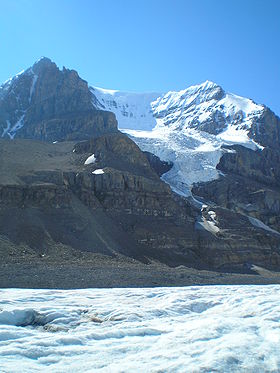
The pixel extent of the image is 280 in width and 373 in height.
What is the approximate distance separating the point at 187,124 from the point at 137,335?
489 feet

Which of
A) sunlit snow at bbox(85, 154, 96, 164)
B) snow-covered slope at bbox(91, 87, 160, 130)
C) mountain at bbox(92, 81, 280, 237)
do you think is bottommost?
sunlit snow at bbox(85, 154, 96, 164)


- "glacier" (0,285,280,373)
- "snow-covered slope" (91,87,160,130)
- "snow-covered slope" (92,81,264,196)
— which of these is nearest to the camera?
"glacier" (0,285,280,373)

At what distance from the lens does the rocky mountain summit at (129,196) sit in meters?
39.2

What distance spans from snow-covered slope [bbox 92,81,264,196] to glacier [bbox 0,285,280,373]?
215 feet

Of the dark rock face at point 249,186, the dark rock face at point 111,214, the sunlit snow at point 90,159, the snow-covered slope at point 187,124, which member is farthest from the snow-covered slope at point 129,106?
the dark rock face at point 111,214

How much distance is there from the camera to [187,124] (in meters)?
154

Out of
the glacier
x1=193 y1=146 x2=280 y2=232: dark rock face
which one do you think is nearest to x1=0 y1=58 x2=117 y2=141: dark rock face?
x1=193 y1=146 x2=280 y2=232: dark rock face

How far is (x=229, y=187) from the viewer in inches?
3280

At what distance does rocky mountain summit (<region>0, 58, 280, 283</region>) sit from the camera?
39219mm

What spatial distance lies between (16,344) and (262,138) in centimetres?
12879

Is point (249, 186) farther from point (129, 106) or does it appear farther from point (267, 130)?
point (129, 106)

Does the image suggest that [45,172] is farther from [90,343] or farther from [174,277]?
[90,343]

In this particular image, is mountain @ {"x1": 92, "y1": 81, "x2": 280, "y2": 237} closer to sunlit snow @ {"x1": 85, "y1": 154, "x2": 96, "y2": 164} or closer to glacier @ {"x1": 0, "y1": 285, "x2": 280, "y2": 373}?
sunlit snow @ {"x1": 85, "y1": 154, "x2": 96, "y2": 164}

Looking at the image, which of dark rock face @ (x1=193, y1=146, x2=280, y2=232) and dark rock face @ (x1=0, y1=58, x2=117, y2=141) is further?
dark rock face @ (x1=0, y1=58, x2=117, y2=141)
